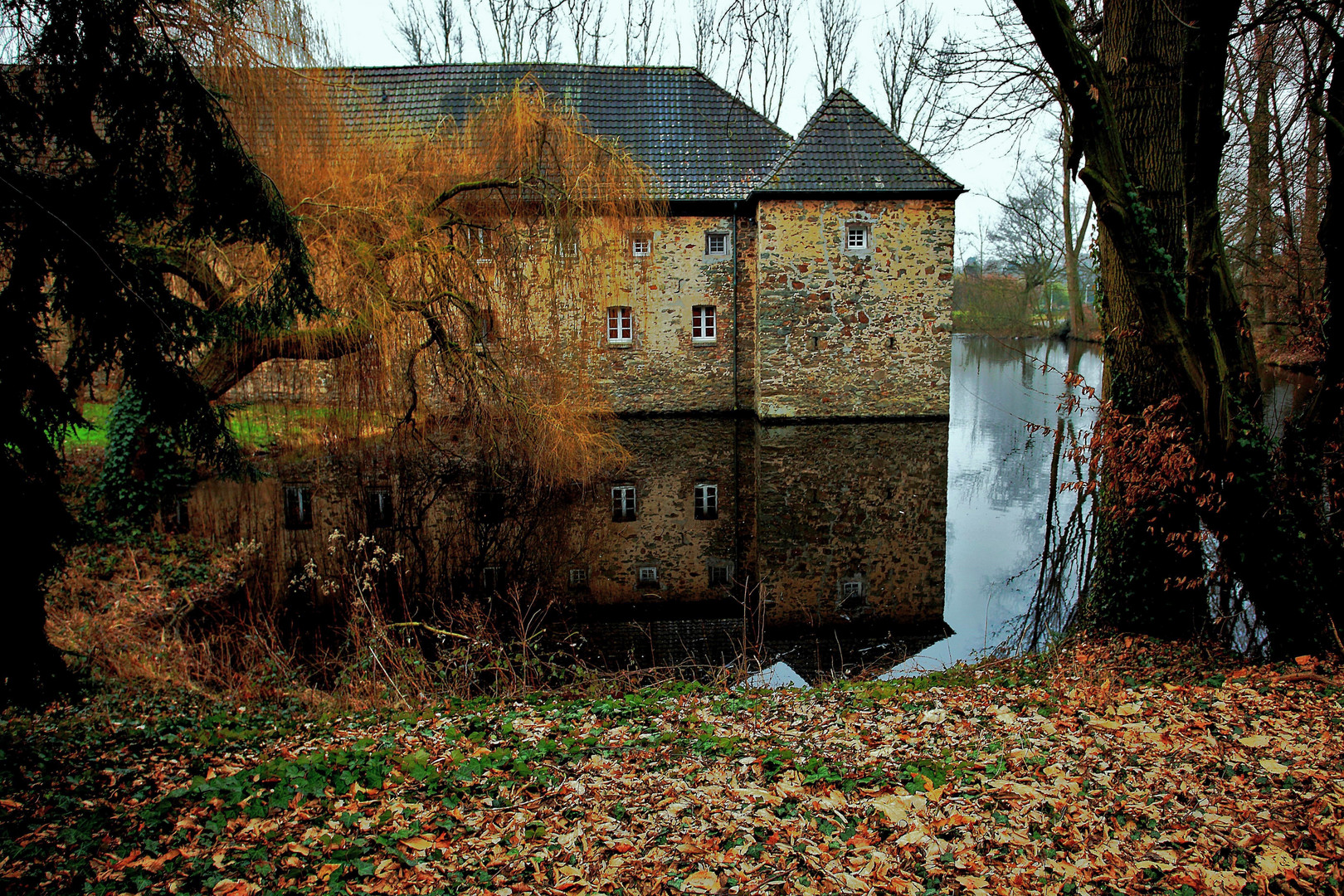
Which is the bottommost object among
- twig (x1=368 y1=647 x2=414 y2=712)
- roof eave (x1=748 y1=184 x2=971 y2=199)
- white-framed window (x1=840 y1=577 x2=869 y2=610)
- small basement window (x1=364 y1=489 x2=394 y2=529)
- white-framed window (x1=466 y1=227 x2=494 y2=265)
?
white-framed window (x1=840 y1=577 x2=869 y2=610)

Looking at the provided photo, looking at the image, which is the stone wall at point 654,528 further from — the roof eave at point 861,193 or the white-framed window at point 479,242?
the roof eave at point 861,193

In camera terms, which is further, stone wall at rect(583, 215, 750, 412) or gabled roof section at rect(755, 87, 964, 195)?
stone wall at rect(583, 215, 750, 412)

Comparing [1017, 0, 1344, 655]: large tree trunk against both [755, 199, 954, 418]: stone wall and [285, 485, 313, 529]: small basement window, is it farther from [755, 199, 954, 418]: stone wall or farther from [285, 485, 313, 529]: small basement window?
[755, 199, 954, 418]: stone wall

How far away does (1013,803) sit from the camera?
2.73m

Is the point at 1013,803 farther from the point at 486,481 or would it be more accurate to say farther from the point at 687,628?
the point at 486,481

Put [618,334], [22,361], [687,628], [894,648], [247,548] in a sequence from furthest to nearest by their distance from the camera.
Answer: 1. [618,334]
2. [247,548]
3. [687,628]
4. [894,648]
5. [22,361]

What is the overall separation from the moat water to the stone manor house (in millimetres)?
2099

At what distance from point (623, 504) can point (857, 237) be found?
23.8 feet

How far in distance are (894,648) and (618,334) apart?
33.7 feet

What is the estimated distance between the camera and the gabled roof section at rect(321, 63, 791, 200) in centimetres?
1450

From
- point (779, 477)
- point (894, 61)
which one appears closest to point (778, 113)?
point (894, 61)

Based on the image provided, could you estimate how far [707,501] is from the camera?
9188mm

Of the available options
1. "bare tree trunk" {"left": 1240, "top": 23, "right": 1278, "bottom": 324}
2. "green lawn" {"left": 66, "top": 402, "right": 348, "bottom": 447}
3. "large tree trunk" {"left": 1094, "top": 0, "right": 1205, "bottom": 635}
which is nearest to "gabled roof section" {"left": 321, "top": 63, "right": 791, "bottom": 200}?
"green lawn" {"left": 66, "top": 402, "right": 348, "bottom": 447}

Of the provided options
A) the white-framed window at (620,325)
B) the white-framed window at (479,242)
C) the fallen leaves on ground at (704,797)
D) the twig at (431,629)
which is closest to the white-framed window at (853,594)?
the fallen leaves on ground at (704,797)
